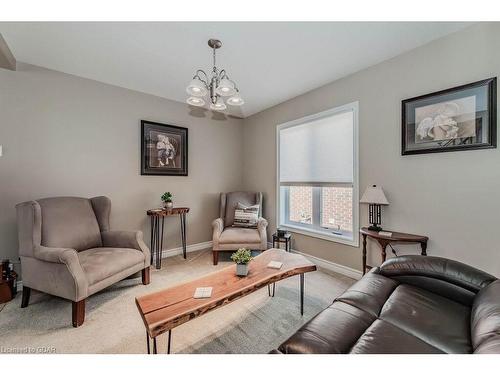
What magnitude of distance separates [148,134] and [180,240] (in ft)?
5.79

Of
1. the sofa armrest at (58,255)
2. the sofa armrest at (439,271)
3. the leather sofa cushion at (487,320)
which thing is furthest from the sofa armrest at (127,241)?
the leather sofa cushion at (487,320)

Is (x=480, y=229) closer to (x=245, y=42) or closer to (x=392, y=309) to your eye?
(x=392, y=309)

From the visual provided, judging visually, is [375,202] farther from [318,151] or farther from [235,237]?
[235,237]

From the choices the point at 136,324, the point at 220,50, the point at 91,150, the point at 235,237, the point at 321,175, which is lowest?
the point at 136,324

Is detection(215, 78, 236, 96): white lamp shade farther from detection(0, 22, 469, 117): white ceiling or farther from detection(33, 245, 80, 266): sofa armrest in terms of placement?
detection(33, 245, 80, 266): sofa armrest

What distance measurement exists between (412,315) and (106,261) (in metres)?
2.41

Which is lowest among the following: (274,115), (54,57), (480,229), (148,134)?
(480,229)

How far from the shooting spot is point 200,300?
54.2 inches

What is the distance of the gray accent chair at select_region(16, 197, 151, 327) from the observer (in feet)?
5.80

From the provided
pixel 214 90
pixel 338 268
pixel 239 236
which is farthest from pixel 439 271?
pixel 214 90

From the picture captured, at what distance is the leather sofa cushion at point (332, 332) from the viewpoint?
37.9 inches

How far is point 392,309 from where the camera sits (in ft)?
4.07
